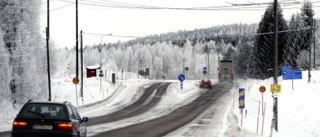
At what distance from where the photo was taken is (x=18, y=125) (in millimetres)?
12516

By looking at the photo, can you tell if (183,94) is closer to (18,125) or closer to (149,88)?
(149,88)

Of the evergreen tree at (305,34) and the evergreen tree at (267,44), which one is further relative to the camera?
the evergreen tree at (267,44)

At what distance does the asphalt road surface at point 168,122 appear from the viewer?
924 inches

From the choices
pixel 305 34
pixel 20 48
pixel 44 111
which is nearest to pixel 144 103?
pixel 20 48

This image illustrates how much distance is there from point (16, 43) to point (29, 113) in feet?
106

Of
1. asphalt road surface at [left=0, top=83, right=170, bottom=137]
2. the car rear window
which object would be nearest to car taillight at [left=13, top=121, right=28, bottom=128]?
the car rear window

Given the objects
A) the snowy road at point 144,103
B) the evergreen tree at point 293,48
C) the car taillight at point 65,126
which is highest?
the evergreen tree at point 293,48

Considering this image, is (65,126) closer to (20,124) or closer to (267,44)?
(20,124)

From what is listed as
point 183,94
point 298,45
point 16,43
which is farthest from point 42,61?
point 298,45

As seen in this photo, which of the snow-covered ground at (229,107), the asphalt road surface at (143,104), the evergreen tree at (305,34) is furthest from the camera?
the evergreen tree at (305,34)

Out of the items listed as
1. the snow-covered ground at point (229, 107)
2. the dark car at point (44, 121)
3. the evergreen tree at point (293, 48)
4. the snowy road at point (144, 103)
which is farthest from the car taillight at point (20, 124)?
the evergreen tree at point (293, 48)

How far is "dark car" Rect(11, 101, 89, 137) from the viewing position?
41.0 ft

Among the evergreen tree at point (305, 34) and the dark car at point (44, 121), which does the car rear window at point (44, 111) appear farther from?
the evergreen tree at point (305, 34)

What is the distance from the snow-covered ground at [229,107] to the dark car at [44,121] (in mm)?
9936
